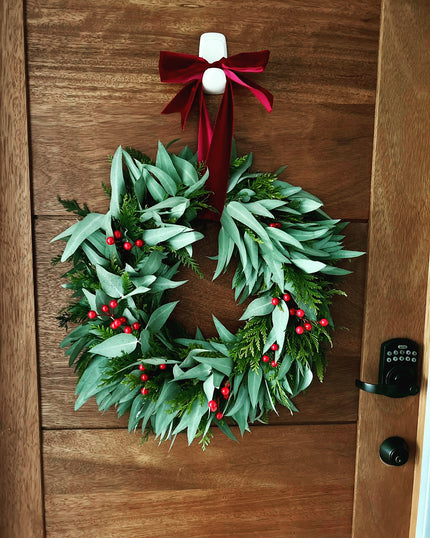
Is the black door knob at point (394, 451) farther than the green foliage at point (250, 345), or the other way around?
the black door knob at point (394, 451)

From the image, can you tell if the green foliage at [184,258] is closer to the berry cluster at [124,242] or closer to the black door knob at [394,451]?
the berry cluster at [124,242]

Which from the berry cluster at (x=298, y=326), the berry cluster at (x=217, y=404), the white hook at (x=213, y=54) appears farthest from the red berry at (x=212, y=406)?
the white hook at (x=213, y=54)

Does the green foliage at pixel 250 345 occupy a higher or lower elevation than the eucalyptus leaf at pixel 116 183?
lower

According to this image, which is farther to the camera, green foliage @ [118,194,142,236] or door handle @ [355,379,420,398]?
door handle @ [355,379,420,398]

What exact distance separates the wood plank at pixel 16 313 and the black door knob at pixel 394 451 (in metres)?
0.71

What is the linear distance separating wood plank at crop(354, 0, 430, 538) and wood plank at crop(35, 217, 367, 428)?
0.09 ft

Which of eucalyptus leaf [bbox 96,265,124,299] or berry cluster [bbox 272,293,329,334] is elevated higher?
eucalyptus leaf [bbox 96,265,124,299]

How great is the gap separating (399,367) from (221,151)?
561 mm

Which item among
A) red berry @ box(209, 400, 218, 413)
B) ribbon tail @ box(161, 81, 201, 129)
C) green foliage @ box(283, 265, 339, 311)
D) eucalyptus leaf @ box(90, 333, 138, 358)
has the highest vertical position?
ribbon tail @ box(161, 81, 201, 129)

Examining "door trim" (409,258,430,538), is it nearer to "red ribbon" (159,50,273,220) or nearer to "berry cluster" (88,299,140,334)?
"red ribbon" (159,50,273,220)

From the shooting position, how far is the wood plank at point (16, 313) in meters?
0.73

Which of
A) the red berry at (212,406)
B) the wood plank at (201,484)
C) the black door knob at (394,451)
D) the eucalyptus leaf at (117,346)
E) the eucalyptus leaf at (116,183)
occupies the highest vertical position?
the eucalyptus leaf at (116,183)

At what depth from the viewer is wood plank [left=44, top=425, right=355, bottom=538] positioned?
0.81m

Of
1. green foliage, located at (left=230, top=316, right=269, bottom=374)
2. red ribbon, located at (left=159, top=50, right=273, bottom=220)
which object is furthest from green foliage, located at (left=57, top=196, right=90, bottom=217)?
green foliage, located at (left=230, top=316, right=269, bottom=374)
